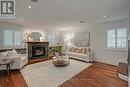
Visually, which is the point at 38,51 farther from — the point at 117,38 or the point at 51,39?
the point at 117,38

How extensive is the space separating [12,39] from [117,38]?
6.57 meters

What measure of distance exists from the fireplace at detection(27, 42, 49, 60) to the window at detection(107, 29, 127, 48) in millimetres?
4890

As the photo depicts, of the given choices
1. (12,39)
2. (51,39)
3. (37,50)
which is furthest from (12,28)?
(51,39)

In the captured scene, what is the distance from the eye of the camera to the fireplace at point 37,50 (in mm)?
7438

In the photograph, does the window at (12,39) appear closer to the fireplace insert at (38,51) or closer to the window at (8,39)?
the window at (8,39)

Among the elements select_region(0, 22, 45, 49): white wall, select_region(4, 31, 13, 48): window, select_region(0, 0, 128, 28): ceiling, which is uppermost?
select_region(0, 0, 128, 28): ceiling

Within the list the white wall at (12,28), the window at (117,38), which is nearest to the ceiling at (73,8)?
the window at (117,38)

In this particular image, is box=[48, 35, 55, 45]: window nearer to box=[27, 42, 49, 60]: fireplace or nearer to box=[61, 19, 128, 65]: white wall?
box=[27, 42, 49, 60]: fireplace

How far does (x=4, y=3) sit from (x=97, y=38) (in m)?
5.40

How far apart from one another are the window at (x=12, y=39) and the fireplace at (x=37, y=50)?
0.79 m

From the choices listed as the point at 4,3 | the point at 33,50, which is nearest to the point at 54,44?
the point at 33,50

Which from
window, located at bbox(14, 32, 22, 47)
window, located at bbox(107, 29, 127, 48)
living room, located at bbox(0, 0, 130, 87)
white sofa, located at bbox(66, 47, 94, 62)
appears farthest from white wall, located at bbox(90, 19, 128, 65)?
window, located at bbox(14, 32, 22, 47)

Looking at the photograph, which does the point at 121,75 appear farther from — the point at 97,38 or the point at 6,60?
the point at 6,60

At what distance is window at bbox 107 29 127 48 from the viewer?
523cm
